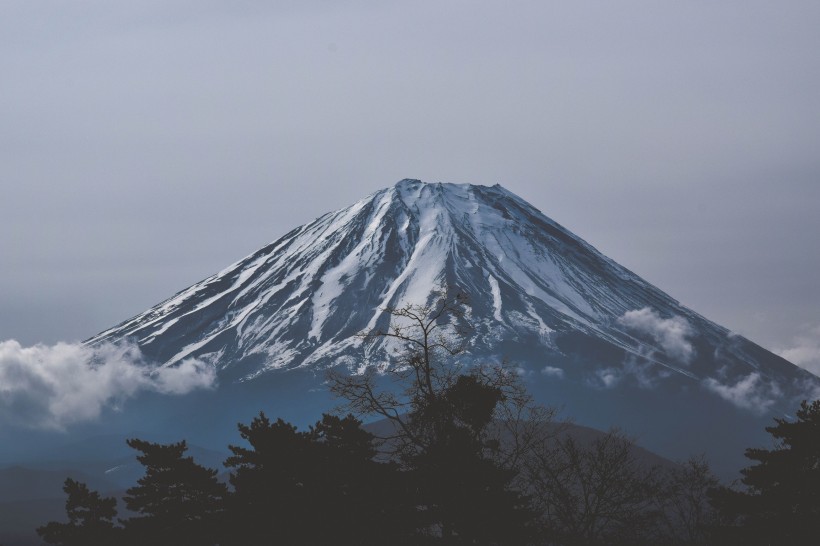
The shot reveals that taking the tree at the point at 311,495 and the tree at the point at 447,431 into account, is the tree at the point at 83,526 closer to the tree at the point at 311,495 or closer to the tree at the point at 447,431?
the tree at the point at 311,495

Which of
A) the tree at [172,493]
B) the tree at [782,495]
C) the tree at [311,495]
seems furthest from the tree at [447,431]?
the tree at [782,495]

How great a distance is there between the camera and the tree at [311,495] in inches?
995

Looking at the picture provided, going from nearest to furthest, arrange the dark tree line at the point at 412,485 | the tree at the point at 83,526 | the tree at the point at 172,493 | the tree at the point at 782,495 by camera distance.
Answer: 1. the dark tree line at the point at 412,485
2. the tree at the point at 83,526
3. the tree at the point at 172,493
4. the tree at the point at 782,495

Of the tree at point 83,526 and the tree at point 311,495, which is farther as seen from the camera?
the tree at point 83,526

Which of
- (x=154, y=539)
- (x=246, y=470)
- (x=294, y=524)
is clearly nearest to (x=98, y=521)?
(x=154, y=539)

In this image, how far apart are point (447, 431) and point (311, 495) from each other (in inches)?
212

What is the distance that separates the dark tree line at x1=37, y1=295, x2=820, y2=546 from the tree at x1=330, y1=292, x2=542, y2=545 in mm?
40

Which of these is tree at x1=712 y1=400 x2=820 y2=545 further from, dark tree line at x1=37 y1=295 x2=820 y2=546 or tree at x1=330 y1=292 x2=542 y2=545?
tree at x1=330 y1=292 x2=542 y2=545

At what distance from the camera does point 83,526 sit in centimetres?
2873

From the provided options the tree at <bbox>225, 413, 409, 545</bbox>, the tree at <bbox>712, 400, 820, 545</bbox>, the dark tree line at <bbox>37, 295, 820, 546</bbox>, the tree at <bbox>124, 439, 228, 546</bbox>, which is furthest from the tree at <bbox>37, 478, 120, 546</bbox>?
the tree at <bbox>712, 400, 820, 545</bbox>

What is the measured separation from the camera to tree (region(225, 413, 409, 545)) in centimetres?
2527

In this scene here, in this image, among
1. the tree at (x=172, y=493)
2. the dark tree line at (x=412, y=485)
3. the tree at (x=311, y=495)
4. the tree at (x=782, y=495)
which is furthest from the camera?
the tree at (x=782, y=495)

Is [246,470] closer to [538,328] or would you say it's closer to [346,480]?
[346,480]

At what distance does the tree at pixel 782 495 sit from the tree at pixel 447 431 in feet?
34.0
